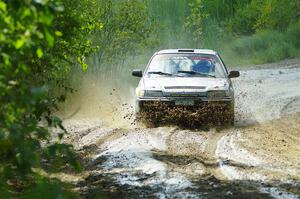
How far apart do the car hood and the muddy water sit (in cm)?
79

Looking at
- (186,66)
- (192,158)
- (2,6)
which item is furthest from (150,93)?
(2,6)

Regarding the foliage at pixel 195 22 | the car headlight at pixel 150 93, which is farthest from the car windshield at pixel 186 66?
the foliage at pixel 195 22

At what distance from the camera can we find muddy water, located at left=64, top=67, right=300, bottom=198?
7633 millimetres

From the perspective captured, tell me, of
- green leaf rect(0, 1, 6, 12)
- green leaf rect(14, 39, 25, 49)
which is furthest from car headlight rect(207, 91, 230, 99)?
green leaf rect(14, 39, 25, 49)

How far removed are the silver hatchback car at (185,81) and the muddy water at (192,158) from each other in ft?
1.82

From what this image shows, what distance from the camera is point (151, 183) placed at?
796 centimetres

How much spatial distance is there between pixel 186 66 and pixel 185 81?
0.92 m

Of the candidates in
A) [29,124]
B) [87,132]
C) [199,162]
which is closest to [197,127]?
[87,132]

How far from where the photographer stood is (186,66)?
14352 mm

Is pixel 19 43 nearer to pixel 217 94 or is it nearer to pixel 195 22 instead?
pixel 217 94

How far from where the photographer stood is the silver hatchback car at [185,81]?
13.0 metres

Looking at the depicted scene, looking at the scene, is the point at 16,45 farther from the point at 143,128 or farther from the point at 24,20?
the point at 143,128

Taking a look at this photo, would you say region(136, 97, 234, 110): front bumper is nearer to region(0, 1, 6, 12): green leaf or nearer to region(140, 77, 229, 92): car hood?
region(140, 77, 229, 92): car hood

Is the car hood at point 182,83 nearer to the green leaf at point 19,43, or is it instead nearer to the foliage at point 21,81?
the foliage at point 21,81
